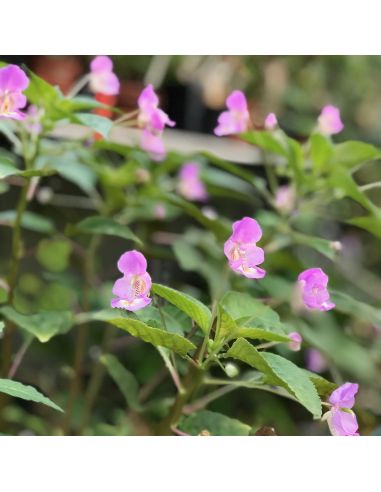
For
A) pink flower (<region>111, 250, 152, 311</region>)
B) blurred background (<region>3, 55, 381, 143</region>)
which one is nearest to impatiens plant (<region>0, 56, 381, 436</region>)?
pink flower (<region>111, 250, 152, 311</region>)

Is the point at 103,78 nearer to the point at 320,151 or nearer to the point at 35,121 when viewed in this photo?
the point at 35,121

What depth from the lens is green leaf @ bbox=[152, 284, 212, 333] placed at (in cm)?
69

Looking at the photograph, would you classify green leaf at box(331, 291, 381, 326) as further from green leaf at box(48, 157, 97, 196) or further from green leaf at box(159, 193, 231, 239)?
green leaf at box(48, 157, 97, 196)

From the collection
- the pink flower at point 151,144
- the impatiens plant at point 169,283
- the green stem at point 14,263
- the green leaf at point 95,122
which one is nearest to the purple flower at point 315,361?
the impatiens plant at point 169,283

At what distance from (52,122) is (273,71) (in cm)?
180

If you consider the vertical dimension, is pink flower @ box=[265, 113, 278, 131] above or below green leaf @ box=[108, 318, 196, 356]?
above

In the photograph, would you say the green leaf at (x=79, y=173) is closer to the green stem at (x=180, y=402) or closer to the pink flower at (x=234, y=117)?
the pink flower at (x=234, y=117)

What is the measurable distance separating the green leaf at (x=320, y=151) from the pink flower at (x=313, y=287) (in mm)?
372

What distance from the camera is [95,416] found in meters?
1.68

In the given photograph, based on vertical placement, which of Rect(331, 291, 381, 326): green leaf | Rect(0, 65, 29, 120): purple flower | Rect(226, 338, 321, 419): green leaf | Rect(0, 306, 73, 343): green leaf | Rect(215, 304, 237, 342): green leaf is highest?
Rect(0, 65, 29, 120): purple flower

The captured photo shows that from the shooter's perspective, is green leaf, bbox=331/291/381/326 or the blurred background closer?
green leaf, bbox=331/291/381/326

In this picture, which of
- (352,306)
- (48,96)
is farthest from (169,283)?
(48,96)

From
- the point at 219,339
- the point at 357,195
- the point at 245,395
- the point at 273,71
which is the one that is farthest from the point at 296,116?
the point at 219,339
